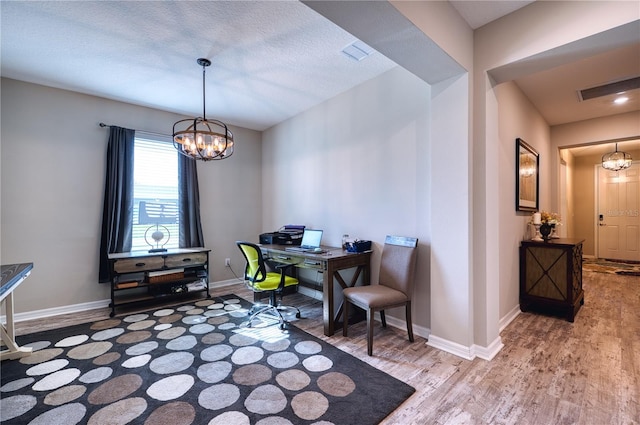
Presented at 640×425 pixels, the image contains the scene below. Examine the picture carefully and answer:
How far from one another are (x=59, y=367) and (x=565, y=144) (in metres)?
7.01

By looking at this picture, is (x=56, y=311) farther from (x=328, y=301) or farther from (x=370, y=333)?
(x=370, y=333)

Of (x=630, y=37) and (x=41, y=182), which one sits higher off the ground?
(x=630, y=37)

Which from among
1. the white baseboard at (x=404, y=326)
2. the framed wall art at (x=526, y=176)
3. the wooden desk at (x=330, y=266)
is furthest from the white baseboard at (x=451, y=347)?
the framed wall art at (x=526, y=176)

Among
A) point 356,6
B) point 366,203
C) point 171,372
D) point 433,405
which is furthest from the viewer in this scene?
point 366,203

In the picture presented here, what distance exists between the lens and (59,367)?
217 centimetres

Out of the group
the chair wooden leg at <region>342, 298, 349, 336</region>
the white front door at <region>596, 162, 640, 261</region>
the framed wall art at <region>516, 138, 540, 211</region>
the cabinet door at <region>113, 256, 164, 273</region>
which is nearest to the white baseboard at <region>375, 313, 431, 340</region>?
the chair wooden leg at <region>342, 298, 349, 336</region>

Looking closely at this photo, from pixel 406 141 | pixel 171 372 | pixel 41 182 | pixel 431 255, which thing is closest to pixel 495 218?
pixel 431 255

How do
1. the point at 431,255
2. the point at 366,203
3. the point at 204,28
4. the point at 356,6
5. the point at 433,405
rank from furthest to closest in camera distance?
the point at 366,203 < the point at 431,255 < the point at 204,28 < the point at 433,405 < the point at 356,6

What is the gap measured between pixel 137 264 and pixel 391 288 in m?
3.16

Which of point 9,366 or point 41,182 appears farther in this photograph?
point 41,182

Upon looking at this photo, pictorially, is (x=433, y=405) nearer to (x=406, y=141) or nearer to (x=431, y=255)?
(x=431, y=255)

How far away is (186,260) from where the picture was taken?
12.7ft

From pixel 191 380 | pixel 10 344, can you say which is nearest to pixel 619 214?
pixel 191 380

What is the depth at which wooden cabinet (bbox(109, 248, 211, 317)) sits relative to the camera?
3400mm
